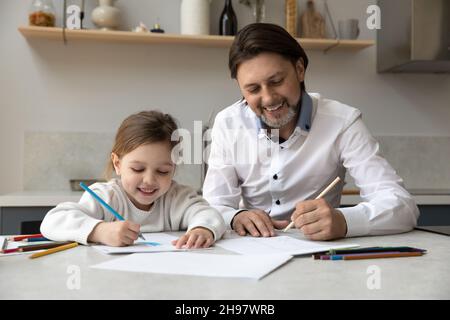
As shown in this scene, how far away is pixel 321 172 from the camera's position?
1.75 m

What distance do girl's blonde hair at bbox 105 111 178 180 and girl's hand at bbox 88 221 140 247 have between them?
31cm

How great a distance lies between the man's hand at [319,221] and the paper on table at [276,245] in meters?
0.03

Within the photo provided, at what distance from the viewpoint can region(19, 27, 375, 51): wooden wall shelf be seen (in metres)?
2.73

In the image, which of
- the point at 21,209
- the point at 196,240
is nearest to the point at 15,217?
the point at 21,209

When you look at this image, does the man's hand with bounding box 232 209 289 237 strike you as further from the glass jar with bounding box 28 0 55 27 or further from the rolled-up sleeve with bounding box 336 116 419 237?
the glass jar with bounding box 28 0 55 27

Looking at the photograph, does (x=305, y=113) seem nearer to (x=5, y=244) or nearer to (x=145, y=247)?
(x=145, y=247)

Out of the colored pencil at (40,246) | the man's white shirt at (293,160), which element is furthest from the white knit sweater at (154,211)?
the man's white shirt at (293,160)

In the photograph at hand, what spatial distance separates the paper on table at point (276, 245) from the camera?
1.02 m

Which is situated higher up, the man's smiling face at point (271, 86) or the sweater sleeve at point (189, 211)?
the man's smiling face at point (271, 86)

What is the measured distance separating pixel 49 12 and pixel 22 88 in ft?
1.50

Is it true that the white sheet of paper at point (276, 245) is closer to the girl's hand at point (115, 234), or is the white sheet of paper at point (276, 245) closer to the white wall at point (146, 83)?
the girl's hand at point (115, 234)

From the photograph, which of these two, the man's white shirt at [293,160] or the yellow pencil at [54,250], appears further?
the man's white shirt at [293,160]

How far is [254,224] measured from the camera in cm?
132

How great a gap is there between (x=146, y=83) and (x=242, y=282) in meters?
2.39
